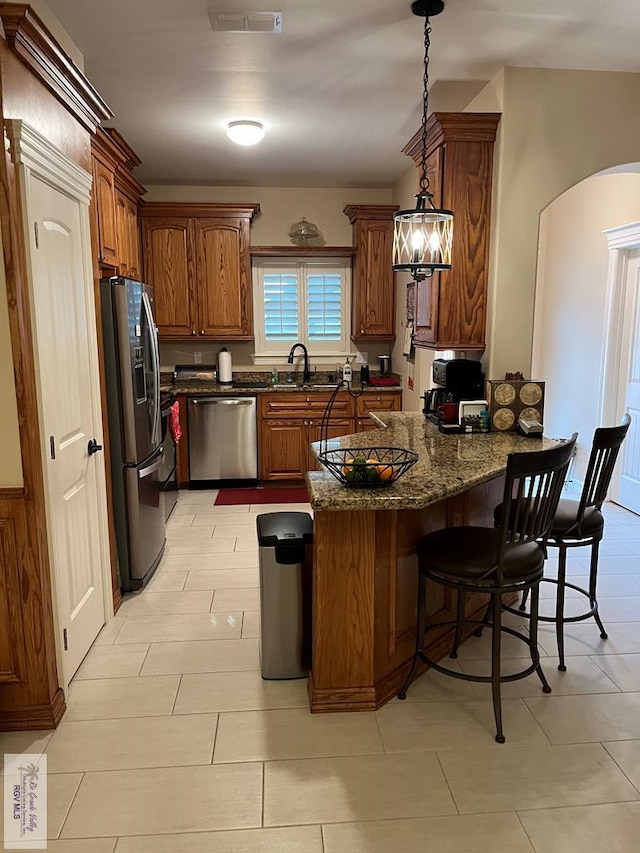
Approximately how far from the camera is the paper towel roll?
231 inches

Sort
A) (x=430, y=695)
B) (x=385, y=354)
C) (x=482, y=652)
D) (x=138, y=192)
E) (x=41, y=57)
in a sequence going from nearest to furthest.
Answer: (x=41, y=57) < (x=430, y=695) < (x=482, y=652) < (x=138, y=192) < (x=385, y=354)

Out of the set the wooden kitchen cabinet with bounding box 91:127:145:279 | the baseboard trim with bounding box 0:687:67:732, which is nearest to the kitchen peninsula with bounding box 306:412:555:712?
the baseboard trim with bounding box 0:687:67:732

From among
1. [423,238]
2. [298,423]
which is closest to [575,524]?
[423,238]

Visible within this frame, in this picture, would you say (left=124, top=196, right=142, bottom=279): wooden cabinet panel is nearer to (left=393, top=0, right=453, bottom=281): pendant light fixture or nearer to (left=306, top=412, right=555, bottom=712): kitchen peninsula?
(left=393, top=0, right=453, bottom=281): pendant light fixture

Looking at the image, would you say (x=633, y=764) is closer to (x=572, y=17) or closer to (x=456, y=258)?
(x=456, y=258)

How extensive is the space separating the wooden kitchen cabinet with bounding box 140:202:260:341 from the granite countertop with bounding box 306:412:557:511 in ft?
8.42

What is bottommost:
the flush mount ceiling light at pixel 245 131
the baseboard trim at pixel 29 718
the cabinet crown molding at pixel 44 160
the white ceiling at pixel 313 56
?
the baseboard trim at pixel 29 718

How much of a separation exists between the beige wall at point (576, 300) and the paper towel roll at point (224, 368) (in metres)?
2.78

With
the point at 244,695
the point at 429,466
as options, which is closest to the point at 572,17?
the point at 429,466

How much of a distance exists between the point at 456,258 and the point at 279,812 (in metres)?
2.75

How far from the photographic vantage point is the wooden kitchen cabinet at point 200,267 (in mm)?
5504

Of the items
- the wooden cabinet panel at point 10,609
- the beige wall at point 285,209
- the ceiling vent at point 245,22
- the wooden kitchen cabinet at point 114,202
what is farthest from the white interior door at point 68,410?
the beige wall at point 285,209

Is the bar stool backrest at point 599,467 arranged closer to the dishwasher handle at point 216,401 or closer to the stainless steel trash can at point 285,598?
the stainless steel trash can at point 285,598

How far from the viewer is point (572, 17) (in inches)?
104
